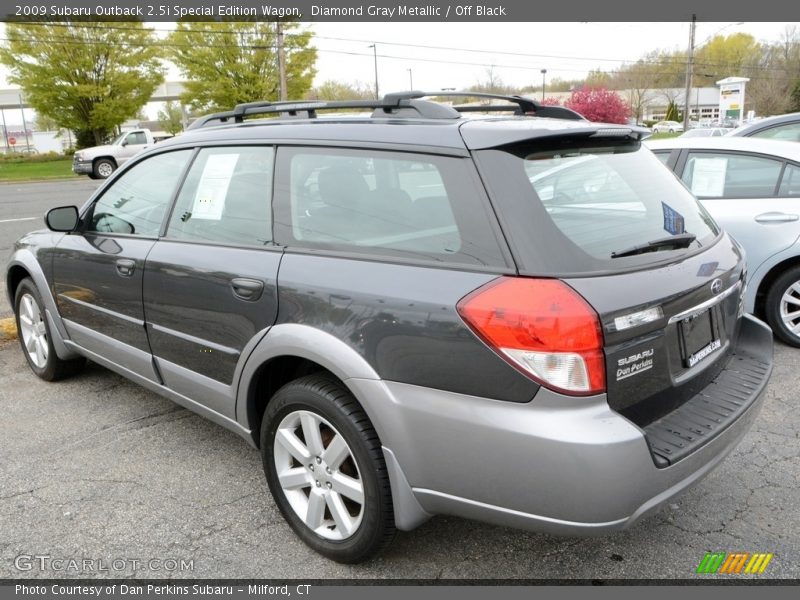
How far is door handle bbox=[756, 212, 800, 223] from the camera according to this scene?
16.1ft

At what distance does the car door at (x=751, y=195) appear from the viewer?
Answer: 4.92 m

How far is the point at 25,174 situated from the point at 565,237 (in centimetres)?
3199

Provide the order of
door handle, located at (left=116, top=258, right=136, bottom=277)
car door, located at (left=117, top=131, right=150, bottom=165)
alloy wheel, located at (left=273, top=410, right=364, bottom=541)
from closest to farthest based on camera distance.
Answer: alloy wheel, located at (left=273, top=410, right=364, bottom=541) → door handle, located at (left=116, top=258, right=136, bottom=277) → car door, located at (left=117, top=131, right=150, bottom=165)

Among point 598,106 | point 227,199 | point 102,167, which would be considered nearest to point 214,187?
point 227,199

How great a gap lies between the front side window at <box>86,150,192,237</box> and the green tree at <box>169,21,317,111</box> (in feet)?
103

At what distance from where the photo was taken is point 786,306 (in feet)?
16.4

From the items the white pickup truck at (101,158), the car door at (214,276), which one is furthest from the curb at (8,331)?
the white pickup truck at (101,158)

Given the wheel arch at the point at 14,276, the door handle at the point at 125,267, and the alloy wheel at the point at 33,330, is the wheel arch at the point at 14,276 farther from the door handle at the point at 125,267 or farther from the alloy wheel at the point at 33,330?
the door handle at the point at 125,267

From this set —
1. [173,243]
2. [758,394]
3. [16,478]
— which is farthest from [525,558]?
[16,478]

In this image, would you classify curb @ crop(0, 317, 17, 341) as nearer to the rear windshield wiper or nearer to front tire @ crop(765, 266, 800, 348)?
the rear windshield wiper

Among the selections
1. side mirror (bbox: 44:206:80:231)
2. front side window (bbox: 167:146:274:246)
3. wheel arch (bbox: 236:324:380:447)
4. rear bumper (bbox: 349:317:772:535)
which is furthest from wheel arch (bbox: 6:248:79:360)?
rear bumper (bbox: 349:317:772:535)

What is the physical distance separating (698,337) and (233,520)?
2059 millimetres

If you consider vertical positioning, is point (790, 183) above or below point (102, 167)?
above

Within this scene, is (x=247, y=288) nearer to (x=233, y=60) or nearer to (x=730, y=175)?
(x=730, y=175)
